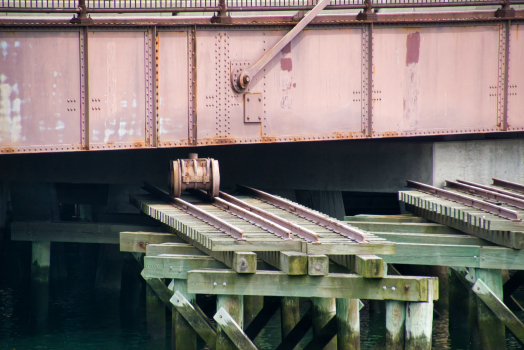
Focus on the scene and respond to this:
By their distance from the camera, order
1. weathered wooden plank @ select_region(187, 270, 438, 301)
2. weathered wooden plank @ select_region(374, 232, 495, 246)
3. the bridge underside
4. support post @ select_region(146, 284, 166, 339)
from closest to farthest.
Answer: weathered wooden plank @ select_region(187, 270, 438, 301) < weathered wooden plank @ select_region(374, 232, 495, 246) < the bridge underside < support post @ select_region(146, 284, 166, 339)

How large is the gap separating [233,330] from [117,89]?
17.8 feet

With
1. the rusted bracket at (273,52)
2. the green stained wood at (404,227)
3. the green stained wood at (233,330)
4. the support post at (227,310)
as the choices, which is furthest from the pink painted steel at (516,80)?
the green stained wood at (233,330)

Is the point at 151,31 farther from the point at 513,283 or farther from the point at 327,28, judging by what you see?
the point at 513,283

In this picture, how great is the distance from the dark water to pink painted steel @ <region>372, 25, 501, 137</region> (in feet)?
13.1

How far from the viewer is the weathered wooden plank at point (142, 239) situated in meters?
11.8

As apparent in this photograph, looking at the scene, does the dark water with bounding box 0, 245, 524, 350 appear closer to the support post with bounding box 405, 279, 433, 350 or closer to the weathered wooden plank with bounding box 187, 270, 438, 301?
the support post with bounding box 405, 279, 433, 350

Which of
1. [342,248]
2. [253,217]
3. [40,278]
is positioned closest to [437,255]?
[342,248]

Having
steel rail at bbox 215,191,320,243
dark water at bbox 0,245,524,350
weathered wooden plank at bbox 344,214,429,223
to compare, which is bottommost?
dark water at bbox 0,245,524,350

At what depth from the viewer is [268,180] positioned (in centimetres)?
1636

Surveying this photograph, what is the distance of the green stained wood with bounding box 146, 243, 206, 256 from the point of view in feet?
35.8

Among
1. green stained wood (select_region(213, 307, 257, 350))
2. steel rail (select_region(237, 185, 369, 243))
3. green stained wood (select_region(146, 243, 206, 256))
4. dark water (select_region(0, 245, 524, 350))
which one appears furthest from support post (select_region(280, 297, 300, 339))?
green stained wood (select_region(213, 307, 257, 350))

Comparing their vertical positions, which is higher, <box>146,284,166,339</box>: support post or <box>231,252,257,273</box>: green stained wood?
<box>231,252,257,273</box>: green stained wood

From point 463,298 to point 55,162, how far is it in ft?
29.0

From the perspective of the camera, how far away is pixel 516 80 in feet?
49.5
